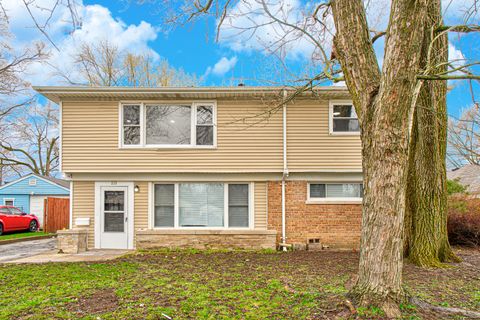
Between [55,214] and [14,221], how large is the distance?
1.92 metres

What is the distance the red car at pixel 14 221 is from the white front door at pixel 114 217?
8624mm

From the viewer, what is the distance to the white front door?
30.7 ft

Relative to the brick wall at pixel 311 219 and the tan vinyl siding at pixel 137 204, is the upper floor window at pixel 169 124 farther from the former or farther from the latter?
the brick wall at pixel 311 219

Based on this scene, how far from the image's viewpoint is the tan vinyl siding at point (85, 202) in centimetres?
936

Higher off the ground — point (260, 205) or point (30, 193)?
point (260, 205)

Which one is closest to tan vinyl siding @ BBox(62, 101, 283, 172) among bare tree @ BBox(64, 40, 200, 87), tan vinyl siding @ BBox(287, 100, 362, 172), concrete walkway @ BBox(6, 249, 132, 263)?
tan vinyl siding @ BBox(287, 100, 362, 172)

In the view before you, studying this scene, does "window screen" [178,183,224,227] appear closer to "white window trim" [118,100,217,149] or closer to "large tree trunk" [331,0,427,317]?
"white window trim" [118,100,217,149]

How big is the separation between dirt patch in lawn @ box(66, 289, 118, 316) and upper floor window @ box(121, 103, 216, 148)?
17.0 feet

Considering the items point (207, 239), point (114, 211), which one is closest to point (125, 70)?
point (114, 211)

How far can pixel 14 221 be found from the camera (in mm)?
15070

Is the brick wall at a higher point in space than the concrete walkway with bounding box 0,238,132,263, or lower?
higher

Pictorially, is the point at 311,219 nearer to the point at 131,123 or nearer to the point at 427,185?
the point at 427,185

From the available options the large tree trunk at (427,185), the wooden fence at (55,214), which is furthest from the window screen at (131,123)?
the wooden fence at (55,214)

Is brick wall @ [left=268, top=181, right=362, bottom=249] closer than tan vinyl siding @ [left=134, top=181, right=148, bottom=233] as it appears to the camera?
Yes
